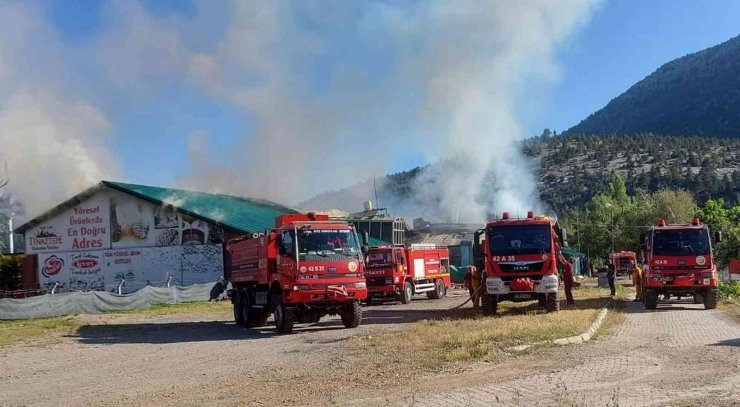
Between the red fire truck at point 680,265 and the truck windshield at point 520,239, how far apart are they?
4.63 meters

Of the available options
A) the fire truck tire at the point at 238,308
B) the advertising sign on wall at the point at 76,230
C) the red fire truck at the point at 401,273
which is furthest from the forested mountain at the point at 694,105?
the fire truck tire at the point at 238,308

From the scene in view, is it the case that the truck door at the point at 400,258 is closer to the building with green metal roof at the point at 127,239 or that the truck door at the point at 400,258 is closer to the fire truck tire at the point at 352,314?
the building with green metal roof at the point at 127,239

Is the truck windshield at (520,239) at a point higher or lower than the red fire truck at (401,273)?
higher

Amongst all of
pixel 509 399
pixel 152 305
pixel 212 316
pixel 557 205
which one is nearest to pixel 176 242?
pixel 152 305

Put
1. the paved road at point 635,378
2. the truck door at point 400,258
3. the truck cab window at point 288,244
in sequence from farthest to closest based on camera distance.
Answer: the truck door at point 400,258 < the truck cab window at point 288,244 < the paved road at point 635,378

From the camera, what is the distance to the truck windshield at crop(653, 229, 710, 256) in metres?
21.8

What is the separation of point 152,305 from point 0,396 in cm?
1944

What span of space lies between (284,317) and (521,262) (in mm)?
6950

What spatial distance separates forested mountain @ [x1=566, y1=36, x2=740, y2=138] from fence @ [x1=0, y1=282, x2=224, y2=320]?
138 meters

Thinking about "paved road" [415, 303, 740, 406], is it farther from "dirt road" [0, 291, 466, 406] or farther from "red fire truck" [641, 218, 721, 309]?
"red fire truck" [641, 218, 721, 309]

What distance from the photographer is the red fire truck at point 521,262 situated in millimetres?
19406

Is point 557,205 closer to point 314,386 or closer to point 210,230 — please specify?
point 210,230

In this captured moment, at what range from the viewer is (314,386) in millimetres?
9836

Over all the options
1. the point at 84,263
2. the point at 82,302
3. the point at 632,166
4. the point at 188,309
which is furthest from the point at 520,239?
the point at 632,166
